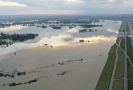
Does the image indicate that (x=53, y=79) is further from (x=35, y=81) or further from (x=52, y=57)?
(x=52, y=57)

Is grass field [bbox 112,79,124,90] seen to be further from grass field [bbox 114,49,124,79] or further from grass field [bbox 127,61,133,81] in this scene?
grass field [bbox 127,61,133,81]

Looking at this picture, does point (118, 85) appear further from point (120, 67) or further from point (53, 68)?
point (53, 68)

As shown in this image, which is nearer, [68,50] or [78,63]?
[78,63]

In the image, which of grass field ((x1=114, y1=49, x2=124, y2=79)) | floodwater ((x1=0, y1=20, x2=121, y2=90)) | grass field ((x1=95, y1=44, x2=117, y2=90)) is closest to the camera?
grass field ((x1=95, y1=44, x2=117, y2=90))

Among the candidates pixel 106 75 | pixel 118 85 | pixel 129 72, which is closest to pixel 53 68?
pixel 106 75

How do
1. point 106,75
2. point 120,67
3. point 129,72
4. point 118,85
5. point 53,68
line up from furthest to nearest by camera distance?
1. point 53,68
2. point 120,67
3. point 129,72
4. point 106,75
5. point 118,85

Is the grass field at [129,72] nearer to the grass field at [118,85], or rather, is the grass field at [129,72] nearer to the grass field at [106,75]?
the grass field at [118,85]

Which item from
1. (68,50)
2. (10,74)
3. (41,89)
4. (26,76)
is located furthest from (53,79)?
(68,50)

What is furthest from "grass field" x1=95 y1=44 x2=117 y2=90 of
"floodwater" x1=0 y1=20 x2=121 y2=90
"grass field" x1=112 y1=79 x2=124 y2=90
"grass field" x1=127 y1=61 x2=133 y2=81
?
"grass field" x1=127 y1=61 x2=133 y2=81

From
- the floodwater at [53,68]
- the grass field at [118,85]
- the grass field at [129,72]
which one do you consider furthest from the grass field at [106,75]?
the grass field at [129,72]

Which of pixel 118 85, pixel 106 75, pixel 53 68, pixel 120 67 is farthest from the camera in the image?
pixel 53 68

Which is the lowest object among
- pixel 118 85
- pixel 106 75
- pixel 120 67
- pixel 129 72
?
pixel 118 85
